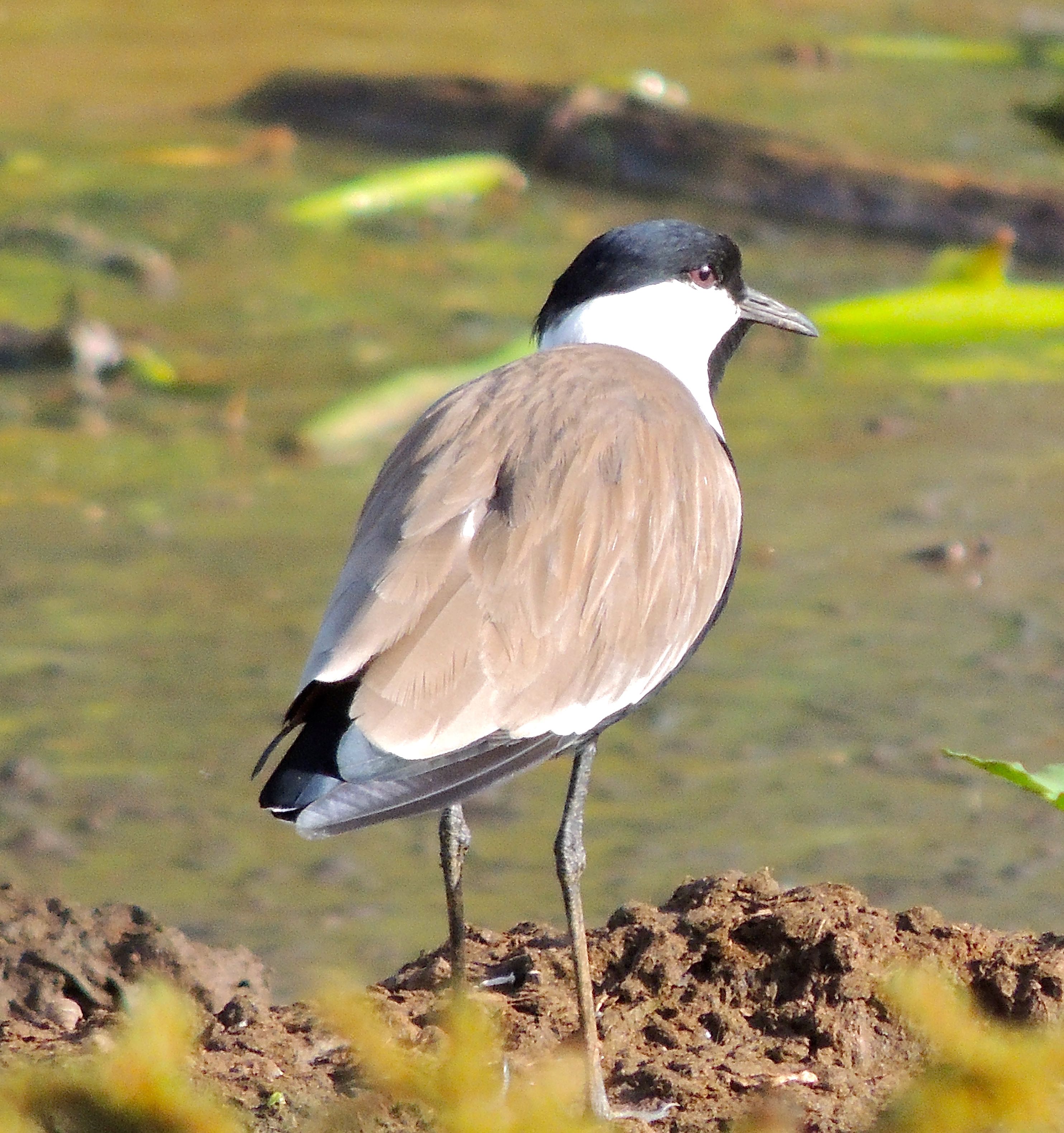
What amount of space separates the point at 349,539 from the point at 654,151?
4.23 metres

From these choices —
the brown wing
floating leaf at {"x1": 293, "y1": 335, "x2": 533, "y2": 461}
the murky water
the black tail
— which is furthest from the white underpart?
floating leaf at {"x1": 293, "y1": 335, "x2": 533, "y2": 461}

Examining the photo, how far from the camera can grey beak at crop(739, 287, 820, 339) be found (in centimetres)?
431

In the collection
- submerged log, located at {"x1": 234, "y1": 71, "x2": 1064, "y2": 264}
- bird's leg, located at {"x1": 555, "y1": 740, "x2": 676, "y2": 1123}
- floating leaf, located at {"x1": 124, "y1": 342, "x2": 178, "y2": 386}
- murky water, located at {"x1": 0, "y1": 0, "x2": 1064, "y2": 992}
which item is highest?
bird's leg, located at {"x1": 555, "y1": 740, "x2": 676, "y2": 1123}

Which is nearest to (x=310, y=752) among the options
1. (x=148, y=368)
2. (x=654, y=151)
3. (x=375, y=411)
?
(x=375, y=411)

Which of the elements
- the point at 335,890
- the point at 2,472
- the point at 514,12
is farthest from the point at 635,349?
the point at 514,12

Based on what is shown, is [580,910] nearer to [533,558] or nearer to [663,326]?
[533,558]

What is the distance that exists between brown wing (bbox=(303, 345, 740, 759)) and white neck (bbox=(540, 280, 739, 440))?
339mm

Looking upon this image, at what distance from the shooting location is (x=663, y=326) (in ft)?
13.3

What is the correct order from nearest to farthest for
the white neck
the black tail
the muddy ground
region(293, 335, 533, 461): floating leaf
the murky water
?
the black tail < the muddy ground < the white neck < the murky water < region(293, 335, 533, 461): floating leaf

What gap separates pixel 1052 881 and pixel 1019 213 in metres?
4.84

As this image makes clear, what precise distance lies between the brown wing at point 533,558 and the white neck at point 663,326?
34 cm

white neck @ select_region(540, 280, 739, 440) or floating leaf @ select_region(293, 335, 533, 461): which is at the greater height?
white neck @ select_region(540, 280, 739, 440)

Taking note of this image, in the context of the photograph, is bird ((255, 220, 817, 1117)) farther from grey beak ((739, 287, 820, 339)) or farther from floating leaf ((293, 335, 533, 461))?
floating leaf ((293, 335, 533, 461))

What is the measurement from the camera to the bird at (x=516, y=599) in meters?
2.85
